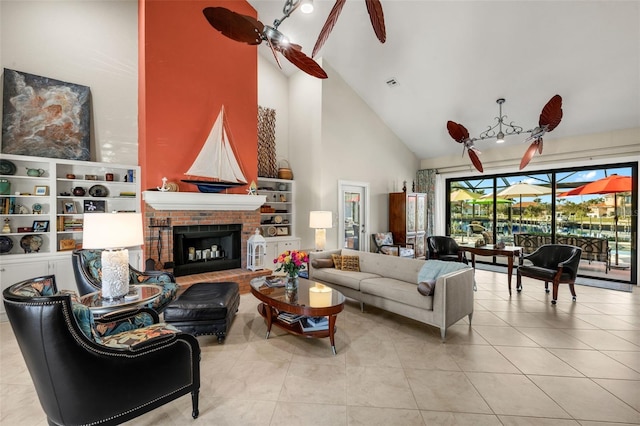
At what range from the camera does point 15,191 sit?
392 centimetres

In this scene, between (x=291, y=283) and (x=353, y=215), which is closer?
(x=291, y=283)

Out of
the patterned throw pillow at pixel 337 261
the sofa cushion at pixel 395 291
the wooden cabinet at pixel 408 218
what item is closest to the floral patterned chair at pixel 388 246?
the wooden cabinet at pixel 408 218

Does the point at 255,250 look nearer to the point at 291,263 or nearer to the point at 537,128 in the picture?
the point at 291,263

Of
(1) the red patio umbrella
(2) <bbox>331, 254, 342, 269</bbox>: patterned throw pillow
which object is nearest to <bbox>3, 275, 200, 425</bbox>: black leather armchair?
(2) <bbox>331, 254, 342, 269</bbox>: patterned throw pillow

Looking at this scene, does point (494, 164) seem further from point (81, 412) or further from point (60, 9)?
point (60, 9)

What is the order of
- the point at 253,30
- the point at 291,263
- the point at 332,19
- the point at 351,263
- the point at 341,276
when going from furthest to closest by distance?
the point at 351,263, the point at 341,276, the point at 291,263, the point at 253,30, the point at 332,19

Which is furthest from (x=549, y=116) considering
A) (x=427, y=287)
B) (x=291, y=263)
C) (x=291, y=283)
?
(x=291, y=283)

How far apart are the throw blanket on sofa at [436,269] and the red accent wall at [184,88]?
3.38m

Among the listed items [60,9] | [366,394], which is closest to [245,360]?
[366,394]

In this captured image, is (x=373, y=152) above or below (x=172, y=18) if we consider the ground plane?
below

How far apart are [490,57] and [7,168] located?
7.23 m

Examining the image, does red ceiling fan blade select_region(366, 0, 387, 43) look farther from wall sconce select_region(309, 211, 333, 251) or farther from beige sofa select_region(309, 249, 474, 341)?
wall sconce select_region(309, 211, 333, 251)

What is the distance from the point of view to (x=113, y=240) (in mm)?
2357

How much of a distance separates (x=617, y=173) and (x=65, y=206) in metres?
9.56
